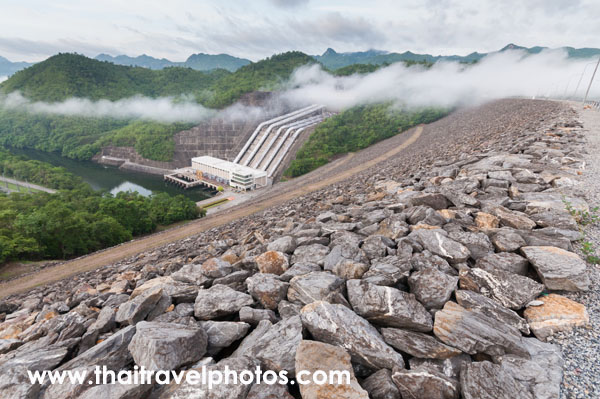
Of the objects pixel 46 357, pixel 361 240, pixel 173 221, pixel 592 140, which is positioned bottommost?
pixel 173 221

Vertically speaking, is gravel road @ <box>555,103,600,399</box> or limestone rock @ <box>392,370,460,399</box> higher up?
gravel road @ <box>555,103,600,399</box>

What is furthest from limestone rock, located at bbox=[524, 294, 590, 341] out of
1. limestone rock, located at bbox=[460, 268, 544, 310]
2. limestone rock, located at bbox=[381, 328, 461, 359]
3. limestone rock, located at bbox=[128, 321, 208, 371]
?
limestone rock, located at bbox=[128, 321, 208, 371]

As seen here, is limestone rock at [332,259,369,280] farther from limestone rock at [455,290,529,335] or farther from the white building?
the white building

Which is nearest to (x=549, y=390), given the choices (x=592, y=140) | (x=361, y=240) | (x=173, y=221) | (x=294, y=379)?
(x=294, y=379)

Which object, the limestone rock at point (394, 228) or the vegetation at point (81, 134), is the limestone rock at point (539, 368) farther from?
the vegetation at point (81, 134)

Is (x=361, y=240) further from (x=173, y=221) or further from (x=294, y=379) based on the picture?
(x=173, y=221)

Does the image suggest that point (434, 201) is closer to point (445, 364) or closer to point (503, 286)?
point (503, 286)

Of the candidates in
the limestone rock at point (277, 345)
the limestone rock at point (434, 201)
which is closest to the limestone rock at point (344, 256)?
the limestone rock at point (277, 345)

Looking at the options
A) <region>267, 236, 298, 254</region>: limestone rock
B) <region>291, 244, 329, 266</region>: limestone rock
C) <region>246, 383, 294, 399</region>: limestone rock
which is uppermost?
<region>246, 383, 294, 399</region>: limestone rock
